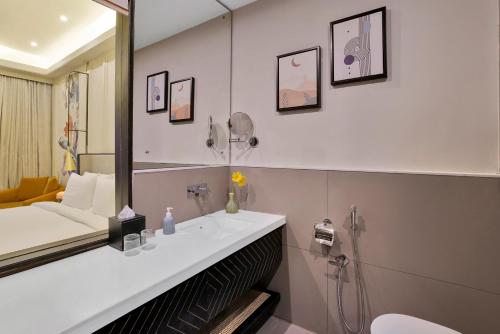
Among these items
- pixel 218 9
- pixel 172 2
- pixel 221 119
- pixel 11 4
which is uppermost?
pixel 218 9

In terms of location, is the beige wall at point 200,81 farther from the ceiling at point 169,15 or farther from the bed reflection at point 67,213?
the bed reflection at point 67,213

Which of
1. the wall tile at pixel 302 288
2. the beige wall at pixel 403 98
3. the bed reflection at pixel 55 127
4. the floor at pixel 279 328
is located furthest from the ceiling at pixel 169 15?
the floor at pixel 279 328

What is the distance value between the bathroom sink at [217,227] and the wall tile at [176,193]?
13cm

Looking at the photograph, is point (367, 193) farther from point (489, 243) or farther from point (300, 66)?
point (300, 66)

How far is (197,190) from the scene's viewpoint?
185cm

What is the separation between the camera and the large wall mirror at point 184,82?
1714mm

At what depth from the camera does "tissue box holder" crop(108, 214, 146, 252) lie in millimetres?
1221

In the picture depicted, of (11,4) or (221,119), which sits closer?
(11,4)

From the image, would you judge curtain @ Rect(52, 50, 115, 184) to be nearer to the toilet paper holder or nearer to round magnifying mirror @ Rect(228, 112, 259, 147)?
round magnifying mirror @ Rect(228, 112, 259, 147)

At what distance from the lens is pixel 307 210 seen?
70.8 inches

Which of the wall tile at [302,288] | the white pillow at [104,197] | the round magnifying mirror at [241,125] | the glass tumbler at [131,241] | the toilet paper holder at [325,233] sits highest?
the round magnifying mirror at [241,125]

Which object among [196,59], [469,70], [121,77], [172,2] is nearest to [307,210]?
[469,70]

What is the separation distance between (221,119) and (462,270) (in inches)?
79.2

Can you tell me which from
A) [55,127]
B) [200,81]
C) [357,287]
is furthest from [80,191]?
[357,287]
